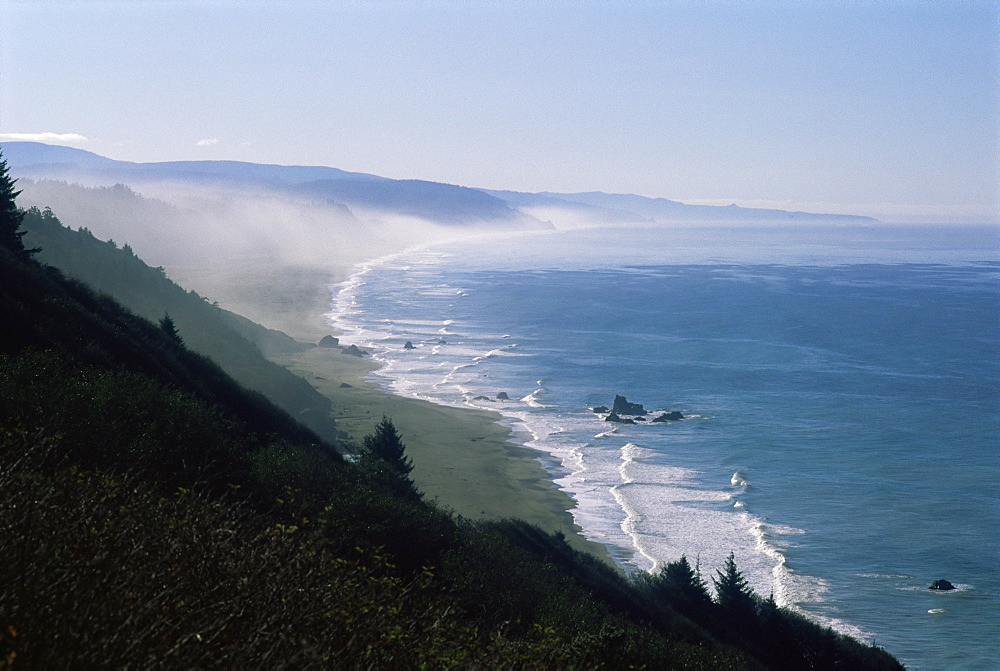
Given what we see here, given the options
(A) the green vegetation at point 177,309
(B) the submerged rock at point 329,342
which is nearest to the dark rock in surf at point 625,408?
(A) the green vegetation at point 177,309

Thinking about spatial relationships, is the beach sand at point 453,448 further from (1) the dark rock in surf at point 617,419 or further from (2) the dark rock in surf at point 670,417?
(2) the dark rock in surf at point 670,417

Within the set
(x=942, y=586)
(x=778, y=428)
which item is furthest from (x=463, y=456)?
(x=942, y=586)

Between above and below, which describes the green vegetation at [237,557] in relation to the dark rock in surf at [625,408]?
above

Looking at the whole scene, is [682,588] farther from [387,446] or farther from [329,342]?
[329,342]

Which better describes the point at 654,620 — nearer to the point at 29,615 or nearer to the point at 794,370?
the point at 29,615

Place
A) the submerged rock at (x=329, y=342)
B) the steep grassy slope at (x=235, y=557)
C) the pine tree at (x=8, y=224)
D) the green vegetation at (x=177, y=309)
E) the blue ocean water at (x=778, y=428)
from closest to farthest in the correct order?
the steep grassy slope at (x=235, y=557), the pine tree at (x=8, y=224), the blue ocean water at (x=778, y=428), the green vegetation at (x=177, y=309), the submerged rock at (x=329, y=342)

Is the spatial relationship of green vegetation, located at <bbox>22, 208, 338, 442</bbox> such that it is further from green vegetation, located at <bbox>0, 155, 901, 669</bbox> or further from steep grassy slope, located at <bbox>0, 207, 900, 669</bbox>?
steep grassy slope, located at <bbox>0, 207, 900, 669</bbox>

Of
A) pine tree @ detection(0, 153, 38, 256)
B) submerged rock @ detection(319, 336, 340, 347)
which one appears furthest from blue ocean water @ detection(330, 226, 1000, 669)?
pine tree @ detection(0, 153, 38, 256)
